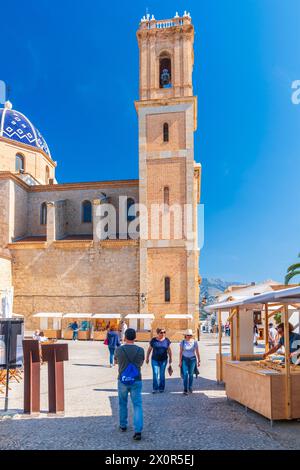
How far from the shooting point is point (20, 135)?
38781mm

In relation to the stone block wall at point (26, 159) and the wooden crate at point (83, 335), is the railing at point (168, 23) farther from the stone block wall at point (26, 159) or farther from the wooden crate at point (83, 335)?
the wooden crate at point (83, 335)

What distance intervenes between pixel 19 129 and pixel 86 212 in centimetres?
1040

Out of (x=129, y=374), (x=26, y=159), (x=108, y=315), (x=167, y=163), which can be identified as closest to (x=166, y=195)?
(x=167, y=163)

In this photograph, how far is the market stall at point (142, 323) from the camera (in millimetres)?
27031

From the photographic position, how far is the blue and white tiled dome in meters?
38.4

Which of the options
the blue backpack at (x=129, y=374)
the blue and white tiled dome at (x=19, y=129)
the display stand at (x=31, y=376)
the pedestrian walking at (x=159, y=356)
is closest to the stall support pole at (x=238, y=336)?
the pedestrian walking at (x=159, y=356)

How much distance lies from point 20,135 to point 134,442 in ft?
119

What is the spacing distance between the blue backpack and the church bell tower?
860 inches

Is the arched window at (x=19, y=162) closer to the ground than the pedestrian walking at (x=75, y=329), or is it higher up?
higher up

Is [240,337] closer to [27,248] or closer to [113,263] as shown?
[113,263]

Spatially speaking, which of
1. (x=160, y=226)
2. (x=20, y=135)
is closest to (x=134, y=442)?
(x=160, y=226)

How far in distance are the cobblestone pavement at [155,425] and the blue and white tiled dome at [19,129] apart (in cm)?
3104

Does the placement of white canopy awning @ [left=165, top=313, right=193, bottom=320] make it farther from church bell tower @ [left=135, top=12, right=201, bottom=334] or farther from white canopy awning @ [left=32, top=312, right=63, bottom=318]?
white canopy awning @ [left=32, top=312, right=63, bottom=318]
